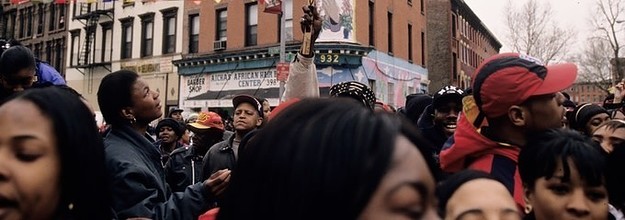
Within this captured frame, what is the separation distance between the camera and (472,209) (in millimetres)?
2000

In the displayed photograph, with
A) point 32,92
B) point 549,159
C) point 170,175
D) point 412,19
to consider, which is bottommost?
point 170,175

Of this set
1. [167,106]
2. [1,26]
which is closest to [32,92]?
[167,106]

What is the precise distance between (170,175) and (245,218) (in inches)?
188

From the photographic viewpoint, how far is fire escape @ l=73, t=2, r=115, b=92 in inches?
1103

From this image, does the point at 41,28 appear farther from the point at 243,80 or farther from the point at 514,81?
the point at 514,81

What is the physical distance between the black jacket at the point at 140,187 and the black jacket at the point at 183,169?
96.7 inches

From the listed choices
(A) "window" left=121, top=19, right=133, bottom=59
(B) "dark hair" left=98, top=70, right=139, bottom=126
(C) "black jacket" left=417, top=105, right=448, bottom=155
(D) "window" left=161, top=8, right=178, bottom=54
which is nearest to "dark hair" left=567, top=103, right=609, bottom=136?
(C) "black jacket" left=417, top=105, right=448, bottom=155

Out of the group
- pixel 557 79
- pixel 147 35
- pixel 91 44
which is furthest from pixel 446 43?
pixel 557 79

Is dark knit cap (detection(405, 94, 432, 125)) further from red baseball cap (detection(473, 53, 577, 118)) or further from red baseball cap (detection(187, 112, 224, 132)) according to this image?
red baseball cap (detection(473, 53, 577, 118))

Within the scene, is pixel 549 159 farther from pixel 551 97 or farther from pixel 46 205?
pixel 46 205

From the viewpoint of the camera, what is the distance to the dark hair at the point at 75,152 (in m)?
1.69

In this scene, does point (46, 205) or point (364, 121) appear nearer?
point (364, 121)

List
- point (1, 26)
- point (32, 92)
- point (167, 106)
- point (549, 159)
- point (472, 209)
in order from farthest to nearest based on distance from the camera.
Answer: point (1, 26) < point (167, 106) < point (549, 159) < point (472, 209) < point (32, 92)

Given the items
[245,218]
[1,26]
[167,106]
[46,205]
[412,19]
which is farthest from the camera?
[1,26]
